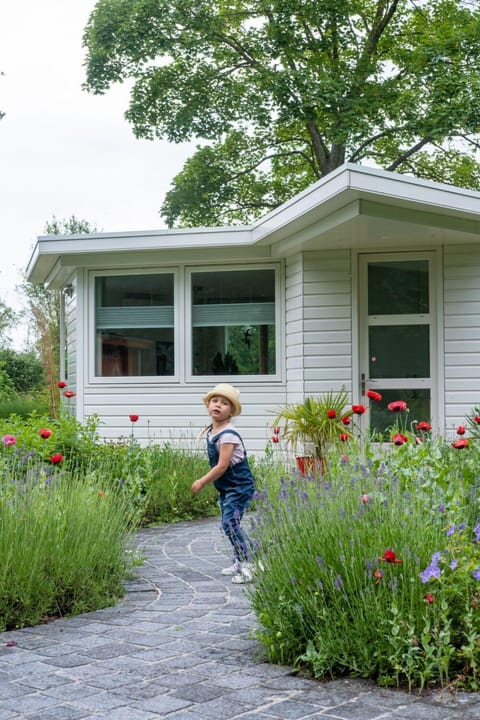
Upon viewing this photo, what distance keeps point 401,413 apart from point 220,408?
15.1 feet

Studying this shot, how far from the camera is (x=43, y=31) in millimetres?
18891

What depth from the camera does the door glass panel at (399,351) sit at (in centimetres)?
953

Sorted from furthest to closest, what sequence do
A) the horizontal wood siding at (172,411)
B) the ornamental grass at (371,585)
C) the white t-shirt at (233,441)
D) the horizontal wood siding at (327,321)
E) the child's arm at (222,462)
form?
the horizontal wood siding at (172,411) < the horizontal wood siding at (327,321) < the white t-shirt at (233,441) < the child's arm at (222,462) < the ornamental grass at (371,585)

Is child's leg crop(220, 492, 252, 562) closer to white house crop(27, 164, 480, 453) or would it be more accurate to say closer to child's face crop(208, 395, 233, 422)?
child's face crop(208, 395, 233, 422)

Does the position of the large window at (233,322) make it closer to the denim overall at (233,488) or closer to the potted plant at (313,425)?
the potted plant at (313,425)

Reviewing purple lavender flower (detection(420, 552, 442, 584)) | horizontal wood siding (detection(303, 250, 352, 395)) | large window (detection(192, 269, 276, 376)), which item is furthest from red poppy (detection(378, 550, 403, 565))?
large window (detection(192, 269, 276, 376))

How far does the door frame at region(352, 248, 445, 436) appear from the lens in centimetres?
941

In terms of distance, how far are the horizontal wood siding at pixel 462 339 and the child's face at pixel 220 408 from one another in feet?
15.1

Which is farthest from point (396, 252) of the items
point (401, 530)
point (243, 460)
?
point (401, 530)

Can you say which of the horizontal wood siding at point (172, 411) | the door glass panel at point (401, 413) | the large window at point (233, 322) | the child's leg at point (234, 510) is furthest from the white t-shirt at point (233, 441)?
the large window at point (233, 322)

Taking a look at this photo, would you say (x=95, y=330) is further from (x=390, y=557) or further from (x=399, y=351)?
(x=390, y=557)

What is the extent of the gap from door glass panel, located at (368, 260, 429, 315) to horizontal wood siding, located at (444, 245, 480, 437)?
1.11 ft

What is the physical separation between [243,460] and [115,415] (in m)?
5.49

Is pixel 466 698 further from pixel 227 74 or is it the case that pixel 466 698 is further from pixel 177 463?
pixel 227 74
